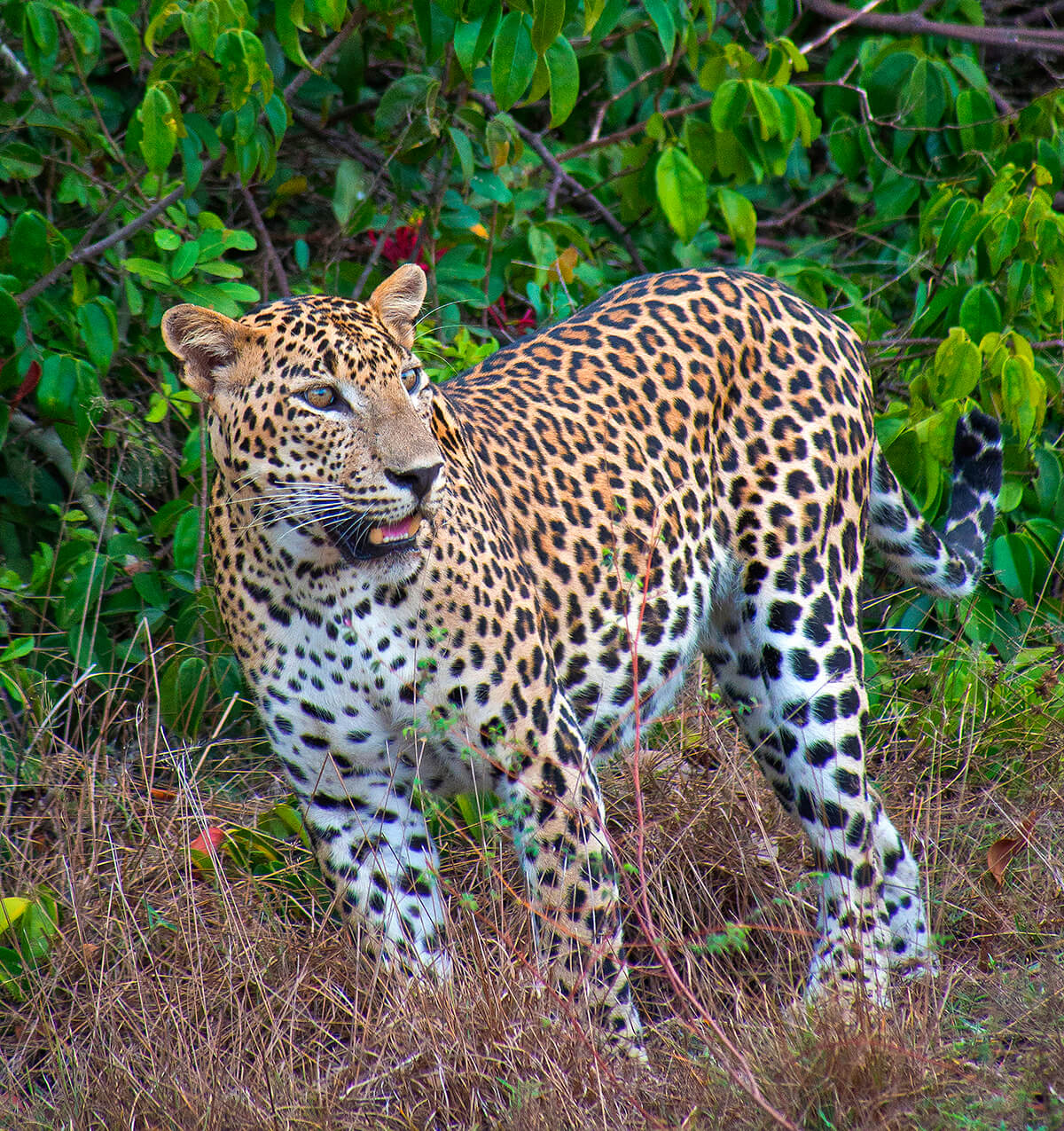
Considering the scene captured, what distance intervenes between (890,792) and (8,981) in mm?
2598

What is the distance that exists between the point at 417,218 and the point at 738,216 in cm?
118

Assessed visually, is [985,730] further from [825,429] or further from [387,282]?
[387,282]

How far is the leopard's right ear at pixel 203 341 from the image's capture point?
3.24m

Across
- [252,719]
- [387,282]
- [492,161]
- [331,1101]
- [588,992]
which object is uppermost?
[387,282]

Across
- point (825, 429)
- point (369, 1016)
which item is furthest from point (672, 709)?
point (369, 1016)

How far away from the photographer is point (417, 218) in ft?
17.4

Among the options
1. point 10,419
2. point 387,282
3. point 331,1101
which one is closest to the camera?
point 331,1101

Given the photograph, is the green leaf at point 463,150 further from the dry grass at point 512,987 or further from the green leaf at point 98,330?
the dry grass at point 512,987

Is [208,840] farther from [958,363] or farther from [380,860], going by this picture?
[958,363]

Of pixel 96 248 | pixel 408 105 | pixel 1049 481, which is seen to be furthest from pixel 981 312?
pixel 96 248

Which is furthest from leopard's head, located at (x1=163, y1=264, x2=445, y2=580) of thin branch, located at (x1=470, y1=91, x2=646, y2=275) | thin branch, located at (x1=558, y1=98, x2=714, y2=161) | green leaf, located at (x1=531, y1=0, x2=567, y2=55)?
thin branch, located at (x1=558, y1=98, x2=714, y2=161)

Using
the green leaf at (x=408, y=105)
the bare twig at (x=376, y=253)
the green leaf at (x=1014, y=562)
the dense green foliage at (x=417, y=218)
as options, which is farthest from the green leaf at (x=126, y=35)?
the green leaf at (x=1014, y=562)

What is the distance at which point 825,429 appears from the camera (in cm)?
414

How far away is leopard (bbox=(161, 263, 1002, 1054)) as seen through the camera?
323cm
